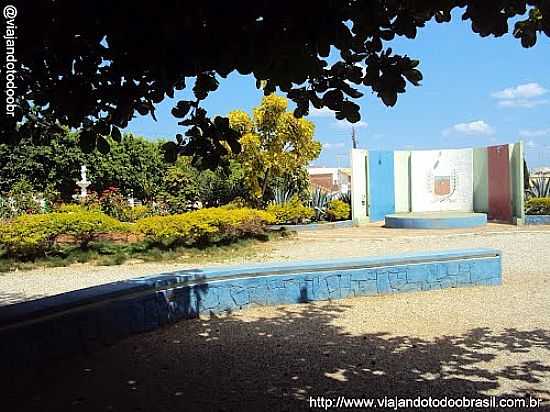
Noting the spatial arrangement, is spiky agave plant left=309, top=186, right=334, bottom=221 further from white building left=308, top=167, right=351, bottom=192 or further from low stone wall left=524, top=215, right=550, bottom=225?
white building left=308, top=167, right=351, bottom=192

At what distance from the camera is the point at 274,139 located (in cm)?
1689

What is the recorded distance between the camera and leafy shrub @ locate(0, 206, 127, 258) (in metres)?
9.55

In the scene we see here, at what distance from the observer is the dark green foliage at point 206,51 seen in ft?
7.06

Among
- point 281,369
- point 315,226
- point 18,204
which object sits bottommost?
point 281,369

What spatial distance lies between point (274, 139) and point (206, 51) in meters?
14.5

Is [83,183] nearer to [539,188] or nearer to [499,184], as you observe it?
[499,184]

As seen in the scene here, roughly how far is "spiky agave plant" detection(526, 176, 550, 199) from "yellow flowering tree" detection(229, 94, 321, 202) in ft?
26.6

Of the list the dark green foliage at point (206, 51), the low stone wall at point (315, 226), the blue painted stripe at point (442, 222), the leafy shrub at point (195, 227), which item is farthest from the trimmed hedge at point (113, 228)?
the dark green foliage at point (206, 51)

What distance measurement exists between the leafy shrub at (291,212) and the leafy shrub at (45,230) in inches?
264

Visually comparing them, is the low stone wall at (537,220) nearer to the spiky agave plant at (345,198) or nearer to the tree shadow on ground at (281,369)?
the spiky agave plant at (345,198)

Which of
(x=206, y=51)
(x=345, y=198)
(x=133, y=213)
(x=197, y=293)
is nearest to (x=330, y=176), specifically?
(x=345, y=198)

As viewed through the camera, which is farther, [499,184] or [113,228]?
[499,184]

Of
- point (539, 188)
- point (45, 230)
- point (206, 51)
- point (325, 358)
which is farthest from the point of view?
point (539, 188)

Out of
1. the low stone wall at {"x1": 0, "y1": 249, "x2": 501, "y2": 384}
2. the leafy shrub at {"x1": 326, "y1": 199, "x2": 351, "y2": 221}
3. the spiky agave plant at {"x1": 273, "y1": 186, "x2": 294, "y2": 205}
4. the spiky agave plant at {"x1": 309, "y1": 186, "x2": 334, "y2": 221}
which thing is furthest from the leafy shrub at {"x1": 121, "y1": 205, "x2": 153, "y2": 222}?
the low stone wall at {"x1": 0, "y1": 249, "x2": 501, "y2": 384}
